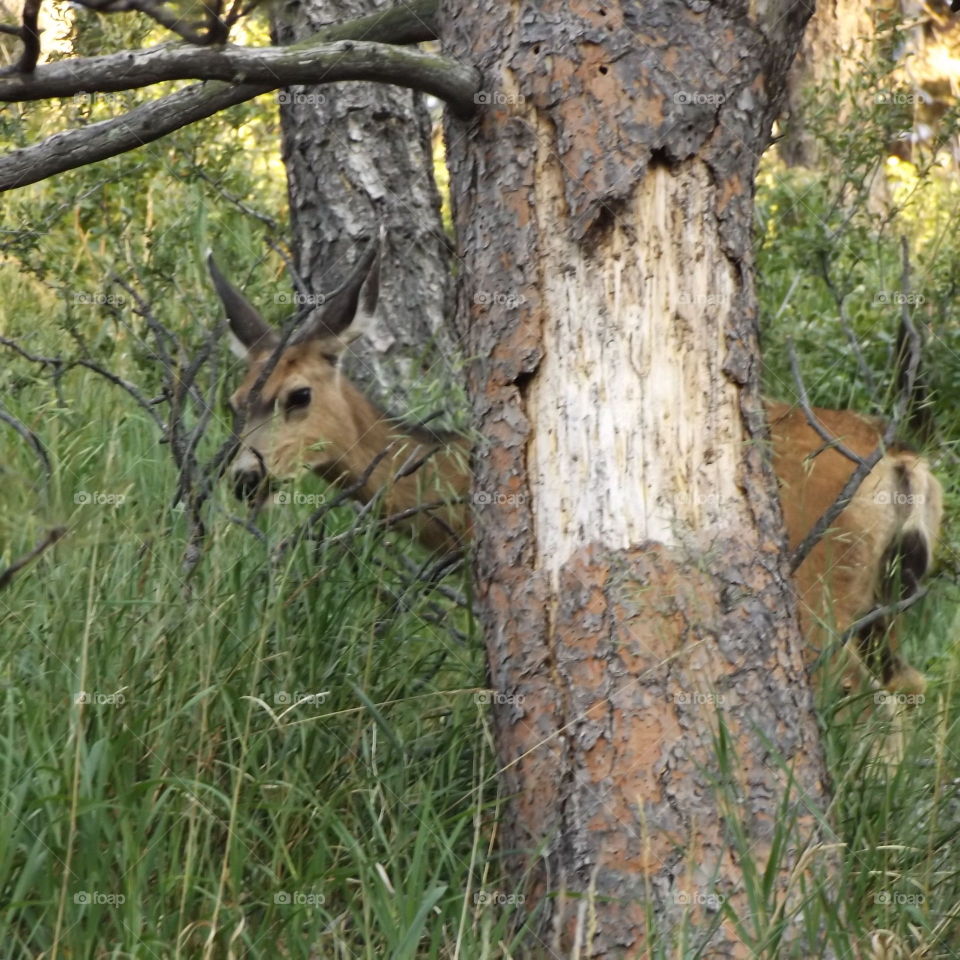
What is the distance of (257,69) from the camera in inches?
125

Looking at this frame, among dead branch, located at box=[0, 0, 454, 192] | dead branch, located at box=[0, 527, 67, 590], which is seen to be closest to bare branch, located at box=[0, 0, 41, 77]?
dead branch, located at box=[0, 0, 454, 192]

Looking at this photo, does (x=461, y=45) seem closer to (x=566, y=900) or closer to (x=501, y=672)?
(x=501, y=672)

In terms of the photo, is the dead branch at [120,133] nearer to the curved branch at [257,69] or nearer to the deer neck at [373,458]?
the curved branch at [257,69]

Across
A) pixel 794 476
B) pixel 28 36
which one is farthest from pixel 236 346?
pixel 28 36

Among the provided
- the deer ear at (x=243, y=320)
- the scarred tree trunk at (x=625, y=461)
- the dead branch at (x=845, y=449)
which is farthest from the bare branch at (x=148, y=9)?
the deer ear at (x=243, y=320)

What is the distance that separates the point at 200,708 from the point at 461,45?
1722 millimetres

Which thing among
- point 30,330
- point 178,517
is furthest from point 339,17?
point 178,517

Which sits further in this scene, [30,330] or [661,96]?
[30,330]

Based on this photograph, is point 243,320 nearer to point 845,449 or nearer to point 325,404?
point 325,404

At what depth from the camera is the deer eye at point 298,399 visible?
654cm

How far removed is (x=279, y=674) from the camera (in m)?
3.55

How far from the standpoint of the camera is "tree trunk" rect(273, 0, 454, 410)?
678 centimetres

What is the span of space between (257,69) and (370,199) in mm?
3688

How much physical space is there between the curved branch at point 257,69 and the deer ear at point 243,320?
3.09 m
